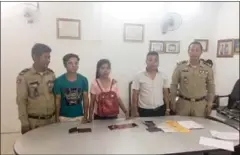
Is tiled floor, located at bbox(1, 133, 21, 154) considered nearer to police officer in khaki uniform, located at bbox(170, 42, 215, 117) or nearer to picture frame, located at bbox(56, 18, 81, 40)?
Result: picture frame, located at bbox(56, 18, 81, 40)

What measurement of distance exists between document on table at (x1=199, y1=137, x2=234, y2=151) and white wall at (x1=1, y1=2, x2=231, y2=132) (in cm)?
237

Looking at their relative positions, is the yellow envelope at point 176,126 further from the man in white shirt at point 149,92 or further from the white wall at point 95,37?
the white wall at point 95,37

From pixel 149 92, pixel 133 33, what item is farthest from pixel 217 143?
pixel 133 33

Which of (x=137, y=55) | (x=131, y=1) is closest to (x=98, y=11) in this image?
(x=131, y=1)

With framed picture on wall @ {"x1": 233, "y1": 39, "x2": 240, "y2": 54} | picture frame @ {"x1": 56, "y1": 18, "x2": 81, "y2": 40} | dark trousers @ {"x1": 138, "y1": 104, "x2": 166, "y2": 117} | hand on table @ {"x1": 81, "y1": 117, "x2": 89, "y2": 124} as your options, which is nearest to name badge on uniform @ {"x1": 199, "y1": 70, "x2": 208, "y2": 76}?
dark trousers @ {"x1": 138, "y1": 104, "x2": 166, "y2": 117}

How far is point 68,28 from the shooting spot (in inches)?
151

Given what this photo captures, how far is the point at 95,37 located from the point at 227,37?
91.9 inches

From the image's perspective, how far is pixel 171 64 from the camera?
4.44m

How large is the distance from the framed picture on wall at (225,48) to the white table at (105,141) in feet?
7.76

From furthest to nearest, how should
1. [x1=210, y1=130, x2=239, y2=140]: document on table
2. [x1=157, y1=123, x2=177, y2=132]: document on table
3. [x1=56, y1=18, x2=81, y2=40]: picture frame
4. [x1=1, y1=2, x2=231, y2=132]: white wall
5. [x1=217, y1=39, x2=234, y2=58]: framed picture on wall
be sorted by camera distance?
[x1=217, y1=39, x2=234, y2=58]: framed picture on wall
[x1=56, y1=18, x2=81, y2=40]: picture frame
[x1=1, y1=2, x2=231, y2=132]: white wall
[x1=157, y1=123, x2=177, y2=132]: document on table
[x1=210, y1=130, x2=239, y2=140]: document on table

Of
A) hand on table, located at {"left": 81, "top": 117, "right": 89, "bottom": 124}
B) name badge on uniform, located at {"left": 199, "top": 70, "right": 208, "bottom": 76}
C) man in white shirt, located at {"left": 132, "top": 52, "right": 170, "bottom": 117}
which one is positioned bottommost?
hand on table, located at {"left": 81, "top": 117, "right": 89, "bottom": 124}

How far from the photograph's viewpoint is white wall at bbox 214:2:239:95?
13.8 feet

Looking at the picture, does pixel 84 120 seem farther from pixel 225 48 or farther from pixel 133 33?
pixel 225 48

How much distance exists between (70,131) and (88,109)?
456mm
